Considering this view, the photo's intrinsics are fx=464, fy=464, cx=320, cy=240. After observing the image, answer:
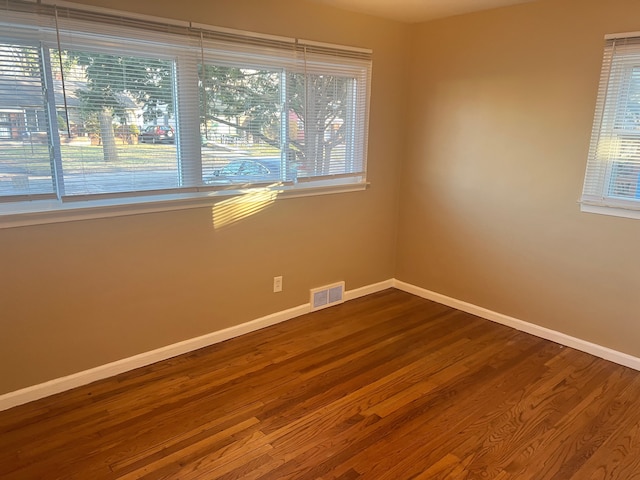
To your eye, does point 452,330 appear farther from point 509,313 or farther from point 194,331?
point 194,331

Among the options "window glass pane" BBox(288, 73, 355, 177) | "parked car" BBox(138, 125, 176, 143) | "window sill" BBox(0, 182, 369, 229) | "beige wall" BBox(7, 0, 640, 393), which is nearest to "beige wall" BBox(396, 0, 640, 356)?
"beige wall" BBox(7, 0, 640, 393)

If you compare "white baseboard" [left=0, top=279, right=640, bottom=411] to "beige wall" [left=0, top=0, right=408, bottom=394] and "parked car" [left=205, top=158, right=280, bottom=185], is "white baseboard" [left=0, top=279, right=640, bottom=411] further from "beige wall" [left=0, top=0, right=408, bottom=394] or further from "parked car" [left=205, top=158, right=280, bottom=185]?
"parked car" [left=205, top=158, right=280, bottom=185]

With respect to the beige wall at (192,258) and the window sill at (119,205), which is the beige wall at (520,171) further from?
the window sill at (119,205)

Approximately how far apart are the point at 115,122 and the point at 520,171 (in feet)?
8.76

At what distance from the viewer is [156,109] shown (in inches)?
103

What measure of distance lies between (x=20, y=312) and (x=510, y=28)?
3.50 m

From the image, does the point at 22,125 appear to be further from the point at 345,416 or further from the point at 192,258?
the point at 345,416

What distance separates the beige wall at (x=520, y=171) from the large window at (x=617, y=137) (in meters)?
0.06

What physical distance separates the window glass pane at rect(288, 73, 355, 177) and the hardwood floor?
1.29 metres

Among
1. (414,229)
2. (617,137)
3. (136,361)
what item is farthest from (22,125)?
(617,137)

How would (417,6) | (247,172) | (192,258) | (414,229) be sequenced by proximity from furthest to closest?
(414,229)
(417,6)
(247,172)
(192,258)

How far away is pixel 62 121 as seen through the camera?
2.34 m

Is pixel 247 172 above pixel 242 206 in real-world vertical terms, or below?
above

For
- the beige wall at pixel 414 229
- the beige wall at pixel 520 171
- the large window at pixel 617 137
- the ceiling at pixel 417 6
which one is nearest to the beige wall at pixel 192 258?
the beige wall at pixel 414 229
